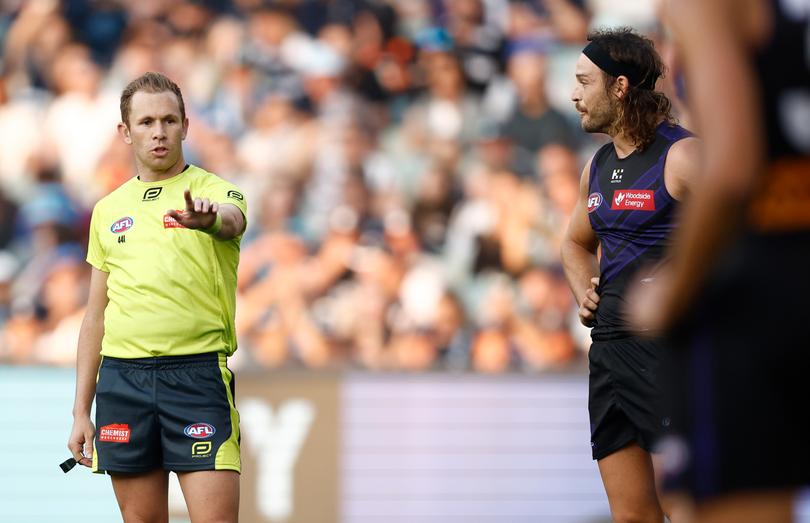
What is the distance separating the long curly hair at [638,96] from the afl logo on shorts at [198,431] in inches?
82.1

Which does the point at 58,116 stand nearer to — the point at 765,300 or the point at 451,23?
the point at 451,23

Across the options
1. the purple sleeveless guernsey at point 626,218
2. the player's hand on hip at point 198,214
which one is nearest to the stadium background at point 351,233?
the purple sleeveless guernsey at point 626,218

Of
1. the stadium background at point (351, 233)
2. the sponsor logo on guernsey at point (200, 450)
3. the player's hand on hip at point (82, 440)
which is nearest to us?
the sponsor logo on guernsey at point (200, 450)

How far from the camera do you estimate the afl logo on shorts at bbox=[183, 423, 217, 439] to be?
4684 millimetres

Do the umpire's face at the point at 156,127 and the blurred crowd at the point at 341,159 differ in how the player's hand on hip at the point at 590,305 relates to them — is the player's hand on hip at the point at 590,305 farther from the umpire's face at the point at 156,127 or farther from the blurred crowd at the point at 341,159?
the blurred crowd at the point at 341,159

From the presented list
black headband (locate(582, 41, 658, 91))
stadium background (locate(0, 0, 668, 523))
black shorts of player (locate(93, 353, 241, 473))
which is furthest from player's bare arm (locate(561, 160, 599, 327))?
stadium background (locate(0, 0, 668, 523))

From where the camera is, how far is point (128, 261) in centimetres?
486

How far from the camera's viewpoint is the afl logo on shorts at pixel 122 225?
489 centimetres

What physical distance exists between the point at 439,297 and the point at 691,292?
7510mm

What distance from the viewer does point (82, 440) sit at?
5.02 metres

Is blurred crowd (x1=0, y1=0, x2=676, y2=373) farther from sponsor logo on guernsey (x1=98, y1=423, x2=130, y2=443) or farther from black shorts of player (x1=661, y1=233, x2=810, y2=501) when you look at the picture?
black shorts of player (x1=661, y1=233, x2=810, y2=501)

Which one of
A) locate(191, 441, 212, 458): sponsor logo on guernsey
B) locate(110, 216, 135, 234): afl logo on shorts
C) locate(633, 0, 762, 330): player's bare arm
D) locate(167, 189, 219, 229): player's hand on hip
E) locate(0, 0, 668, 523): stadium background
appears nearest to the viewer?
locate(633, 0, 762, 330): player's bare arm

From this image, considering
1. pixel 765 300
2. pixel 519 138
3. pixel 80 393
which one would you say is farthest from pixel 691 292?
pixel 519 138

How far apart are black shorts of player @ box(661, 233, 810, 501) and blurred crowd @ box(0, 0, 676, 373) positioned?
6.62 m
